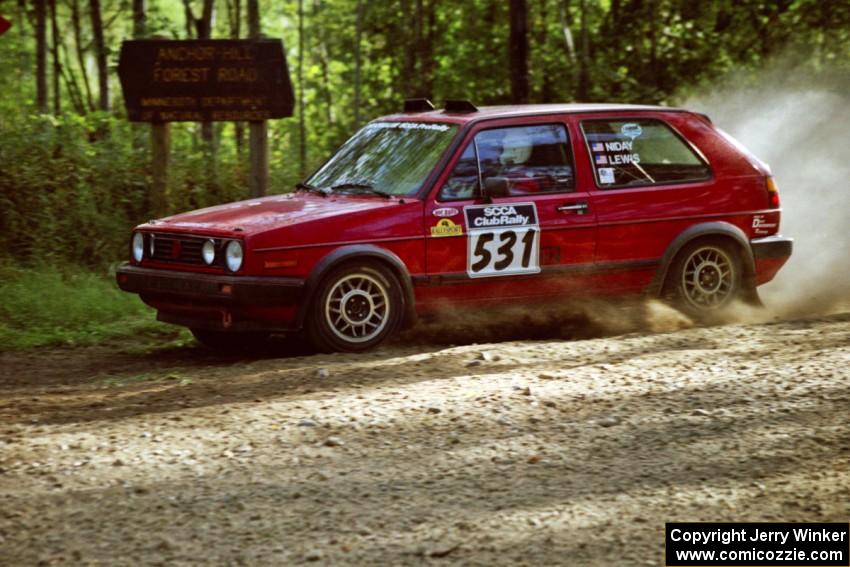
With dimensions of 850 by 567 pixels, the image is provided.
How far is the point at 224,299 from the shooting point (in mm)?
8344

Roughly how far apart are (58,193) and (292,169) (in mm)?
3125

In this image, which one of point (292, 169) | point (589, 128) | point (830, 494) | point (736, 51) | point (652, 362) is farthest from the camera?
point (736, 51)

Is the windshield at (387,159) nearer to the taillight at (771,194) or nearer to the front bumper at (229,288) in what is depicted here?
the front bumper at (229,288)

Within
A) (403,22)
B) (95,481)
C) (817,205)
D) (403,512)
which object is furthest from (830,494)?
(403,22)

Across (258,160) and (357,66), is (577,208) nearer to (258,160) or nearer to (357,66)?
(258,160)

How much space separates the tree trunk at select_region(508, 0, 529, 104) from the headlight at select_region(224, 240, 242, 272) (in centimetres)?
738

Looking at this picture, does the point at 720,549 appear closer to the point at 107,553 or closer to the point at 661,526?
the point at 661,526

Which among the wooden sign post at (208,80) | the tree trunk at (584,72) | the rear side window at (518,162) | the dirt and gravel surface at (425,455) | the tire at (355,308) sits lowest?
the dirt and gravel surface at (425,455)

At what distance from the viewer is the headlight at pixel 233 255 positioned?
27.3ft

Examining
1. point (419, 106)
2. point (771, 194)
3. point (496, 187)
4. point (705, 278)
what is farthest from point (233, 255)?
point (771, 194)

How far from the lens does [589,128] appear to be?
9.69 metres

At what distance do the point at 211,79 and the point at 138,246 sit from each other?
4.05m

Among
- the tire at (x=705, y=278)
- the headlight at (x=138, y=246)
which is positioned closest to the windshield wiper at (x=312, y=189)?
the headlight at (x=138, y=246)

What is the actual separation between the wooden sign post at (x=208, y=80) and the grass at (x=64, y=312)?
2012 mm
